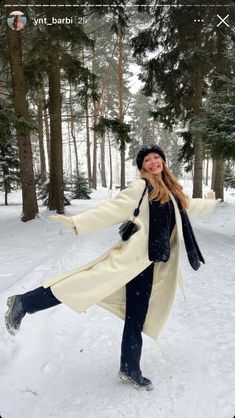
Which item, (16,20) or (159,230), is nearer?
(159,230)

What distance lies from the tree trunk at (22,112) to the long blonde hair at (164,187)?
8.00 metres

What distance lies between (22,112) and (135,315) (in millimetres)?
9373

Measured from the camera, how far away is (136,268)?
3.18 meters

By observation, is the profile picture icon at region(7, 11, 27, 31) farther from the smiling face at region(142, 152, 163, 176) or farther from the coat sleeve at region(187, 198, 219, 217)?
the coat sleeve at region(187, 198, 219, 217)

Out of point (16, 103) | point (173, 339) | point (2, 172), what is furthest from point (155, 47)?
point (173, 339)

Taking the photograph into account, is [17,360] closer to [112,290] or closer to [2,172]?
[112,290]

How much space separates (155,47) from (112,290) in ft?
44.1

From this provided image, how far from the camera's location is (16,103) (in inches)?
450

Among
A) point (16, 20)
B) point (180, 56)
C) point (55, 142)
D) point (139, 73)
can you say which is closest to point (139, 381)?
point (16, 20)

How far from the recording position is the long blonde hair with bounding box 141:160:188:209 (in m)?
3.22

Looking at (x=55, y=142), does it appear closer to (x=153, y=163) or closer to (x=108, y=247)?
(x=108, y=247)

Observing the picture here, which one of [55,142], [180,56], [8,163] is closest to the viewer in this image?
[55,142]

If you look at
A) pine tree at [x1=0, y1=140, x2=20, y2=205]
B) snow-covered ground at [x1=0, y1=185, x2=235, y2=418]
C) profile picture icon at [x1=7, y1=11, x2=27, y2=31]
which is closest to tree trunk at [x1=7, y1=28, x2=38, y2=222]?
profile picture icon at [x1=7, y1=11, x2=27, y2=31]

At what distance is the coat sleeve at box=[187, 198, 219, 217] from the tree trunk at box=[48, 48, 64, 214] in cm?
1037
